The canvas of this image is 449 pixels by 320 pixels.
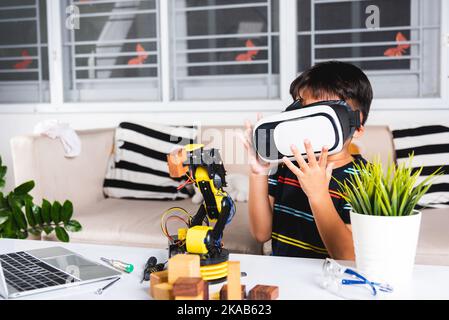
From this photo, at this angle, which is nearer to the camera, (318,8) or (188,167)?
(188,167)

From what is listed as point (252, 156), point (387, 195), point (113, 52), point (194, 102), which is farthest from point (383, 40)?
point (387, 195)

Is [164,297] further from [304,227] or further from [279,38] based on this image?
[279,38]

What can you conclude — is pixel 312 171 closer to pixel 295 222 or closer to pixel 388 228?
pixel 388 228

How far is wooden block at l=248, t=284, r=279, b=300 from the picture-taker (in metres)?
0.77

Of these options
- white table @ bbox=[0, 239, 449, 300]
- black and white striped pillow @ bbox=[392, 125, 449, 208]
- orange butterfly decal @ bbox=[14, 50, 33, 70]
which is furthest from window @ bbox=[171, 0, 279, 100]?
white table @ bbox=[0, 239, 449, 300]

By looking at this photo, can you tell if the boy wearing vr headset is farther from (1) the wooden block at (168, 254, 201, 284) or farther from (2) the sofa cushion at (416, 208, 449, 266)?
(2) the sofa cushion at (416, 208, 449, 266)

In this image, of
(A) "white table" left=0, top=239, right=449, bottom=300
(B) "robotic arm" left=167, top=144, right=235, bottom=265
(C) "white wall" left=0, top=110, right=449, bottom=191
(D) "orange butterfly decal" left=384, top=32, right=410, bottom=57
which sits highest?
(D) "orange butterfly decal" left=384, top=32, right=410, bottom=57

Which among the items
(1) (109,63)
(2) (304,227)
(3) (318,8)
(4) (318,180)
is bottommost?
(2) (304,227)

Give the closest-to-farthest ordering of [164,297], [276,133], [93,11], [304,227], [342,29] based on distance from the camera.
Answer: [164,297] → [276,133] → [304,227] → [342,29] → [93,11]

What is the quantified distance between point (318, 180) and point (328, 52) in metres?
1.91

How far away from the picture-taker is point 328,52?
2760mm

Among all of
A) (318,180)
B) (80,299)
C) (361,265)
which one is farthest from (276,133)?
(80,299)

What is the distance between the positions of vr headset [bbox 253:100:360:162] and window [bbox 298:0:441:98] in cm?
188

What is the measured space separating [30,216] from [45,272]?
977 millimetres
